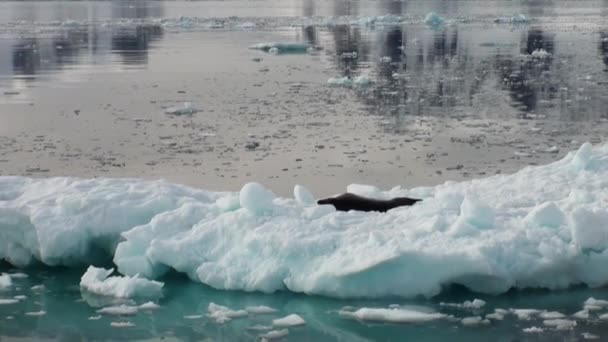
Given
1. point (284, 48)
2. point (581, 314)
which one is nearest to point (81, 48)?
point (284, 48)

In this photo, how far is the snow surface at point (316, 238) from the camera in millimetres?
6578

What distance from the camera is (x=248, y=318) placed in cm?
630

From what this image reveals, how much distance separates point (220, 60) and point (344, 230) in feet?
61.1

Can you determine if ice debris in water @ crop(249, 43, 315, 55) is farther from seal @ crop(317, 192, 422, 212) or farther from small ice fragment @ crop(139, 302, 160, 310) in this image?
small ice fragment @ crop(139, 302, 160, 310)

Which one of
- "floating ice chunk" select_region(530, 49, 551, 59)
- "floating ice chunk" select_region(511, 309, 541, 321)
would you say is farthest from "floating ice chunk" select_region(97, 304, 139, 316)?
"floating ice chunk" select_region(530, 49, 551, 59)

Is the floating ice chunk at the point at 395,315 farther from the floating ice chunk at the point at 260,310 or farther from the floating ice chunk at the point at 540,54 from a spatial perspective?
the floating ice chunk at the point at 540,54

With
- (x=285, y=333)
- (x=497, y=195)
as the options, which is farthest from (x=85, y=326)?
(x=497, y=195)

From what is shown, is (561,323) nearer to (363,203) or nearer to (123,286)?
(363,203)

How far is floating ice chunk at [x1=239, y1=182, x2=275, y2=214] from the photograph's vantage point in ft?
24.0

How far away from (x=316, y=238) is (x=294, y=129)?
706 cm

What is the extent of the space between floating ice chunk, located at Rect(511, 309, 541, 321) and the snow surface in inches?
13.6

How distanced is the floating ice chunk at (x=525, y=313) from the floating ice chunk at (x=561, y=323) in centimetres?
12

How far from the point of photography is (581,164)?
8.64 m

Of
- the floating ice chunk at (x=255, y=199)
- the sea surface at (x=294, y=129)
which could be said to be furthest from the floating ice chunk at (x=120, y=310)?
the floating ice chunk at (x=255, y=199)
